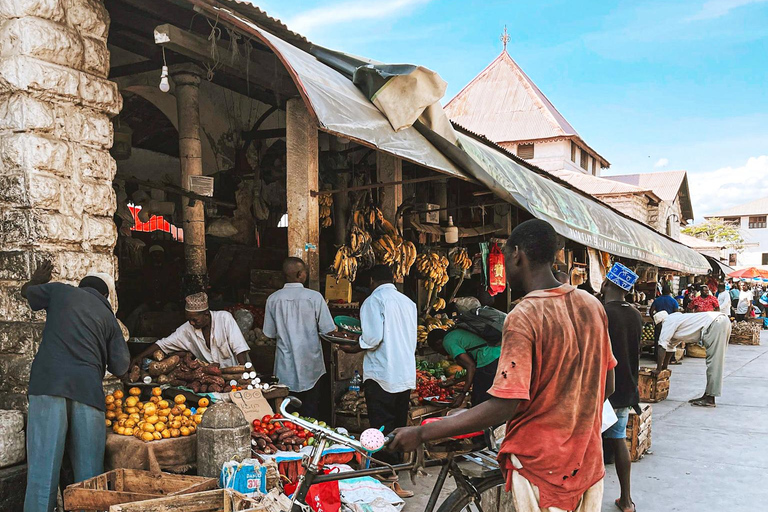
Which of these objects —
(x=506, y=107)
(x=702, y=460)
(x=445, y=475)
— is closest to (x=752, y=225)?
(x=506, y=107)

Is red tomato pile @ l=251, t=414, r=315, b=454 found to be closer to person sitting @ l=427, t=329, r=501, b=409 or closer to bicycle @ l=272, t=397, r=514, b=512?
bicycle @ l=272, t=397, r=514, b=512

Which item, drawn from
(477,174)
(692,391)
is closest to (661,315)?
(692,391)

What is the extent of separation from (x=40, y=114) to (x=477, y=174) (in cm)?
394

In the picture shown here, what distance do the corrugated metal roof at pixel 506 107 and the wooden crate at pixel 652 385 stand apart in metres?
23.6

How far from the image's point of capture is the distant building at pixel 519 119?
106 ft

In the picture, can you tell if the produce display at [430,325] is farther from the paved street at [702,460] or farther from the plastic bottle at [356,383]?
the paved street at [702,460]

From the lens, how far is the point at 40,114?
14.6 ft

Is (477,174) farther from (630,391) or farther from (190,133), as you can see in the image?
(190,133)

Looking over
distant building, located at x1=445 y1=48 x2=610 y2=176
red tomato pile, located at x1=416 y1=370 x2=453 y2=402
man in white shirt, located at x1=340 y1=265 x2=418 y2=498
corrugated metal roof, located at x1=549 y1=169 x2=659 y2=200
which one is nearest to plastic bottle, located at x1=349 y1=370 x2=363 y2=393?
red tomato pile, located at x1=416 y1=370 x2=453 y2=402

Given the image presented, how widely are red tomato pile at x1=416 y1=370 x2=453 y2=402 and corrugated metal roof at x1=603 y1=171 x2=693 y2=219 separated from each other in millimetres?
31373

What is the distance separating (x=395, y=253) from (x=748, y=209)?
69.0 metres

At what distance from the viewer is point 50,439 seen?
12.9ft

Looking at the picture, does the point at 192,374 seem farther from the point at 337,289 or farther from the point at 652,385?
the point at 652,385

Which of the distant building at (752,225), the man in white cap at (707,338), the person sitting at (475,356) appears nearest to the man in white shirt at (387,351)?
the person sitting at (475,356)
